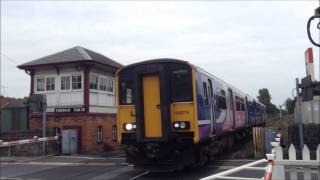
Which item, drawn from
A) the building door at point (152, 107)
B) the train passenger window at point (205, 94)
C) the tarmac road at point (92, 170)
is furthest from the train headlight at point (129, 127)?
the train passenger window at point (205, 94)

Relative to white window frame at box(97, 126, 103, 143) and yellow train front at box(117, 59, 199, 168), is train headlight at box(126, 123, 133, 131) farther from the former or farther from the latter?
white window frame at box(97, 126, 103, 143)

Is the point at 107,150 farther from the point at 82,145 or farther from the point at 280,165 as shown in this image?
the point at 280,165

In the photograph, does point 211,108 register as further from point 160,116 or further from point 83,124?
point 83,124

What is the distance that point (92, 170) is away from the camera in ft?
48.2

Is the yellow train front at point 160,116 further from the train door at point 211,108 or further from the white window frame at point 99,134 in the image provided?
the white window frame at point 99,134

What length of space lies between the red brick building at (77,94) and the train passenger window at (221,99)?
7.67m

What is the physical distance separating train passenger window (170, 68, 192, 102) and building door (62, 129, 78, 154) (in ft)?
32.5

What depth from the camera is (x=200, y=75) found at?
42.3ft

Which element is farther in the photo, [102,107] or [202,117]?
[102,107]

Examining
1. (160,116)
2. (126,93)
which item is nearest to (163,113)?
(160,116)

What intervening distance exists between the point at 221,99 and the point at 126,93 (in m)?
4.60

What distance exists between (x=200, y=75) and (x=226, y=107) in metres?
4.54

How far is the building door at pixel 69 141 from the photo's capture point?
20.8 m

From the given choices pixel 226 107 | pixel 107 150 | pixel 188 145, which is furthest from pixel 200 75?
pixel 107 150
